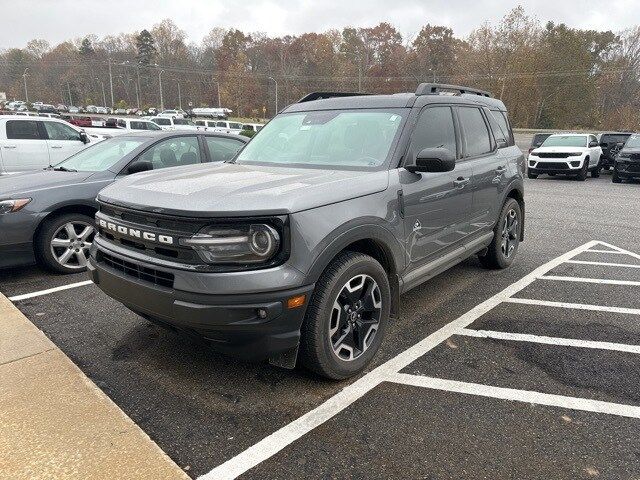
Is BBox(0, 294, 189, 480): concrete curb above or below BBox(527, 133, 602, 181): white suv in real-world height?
below

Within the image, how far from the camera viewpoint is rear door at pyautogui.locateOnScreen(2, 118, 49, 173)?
421 inches

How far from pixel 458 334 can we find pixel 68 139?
1099 centimetres

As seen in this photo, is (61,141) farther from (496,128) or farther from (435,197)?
(435,197)

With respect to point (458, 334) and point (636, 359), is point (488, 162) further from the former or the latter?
point (636, 359)

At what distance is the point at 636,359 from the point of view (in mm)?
3389

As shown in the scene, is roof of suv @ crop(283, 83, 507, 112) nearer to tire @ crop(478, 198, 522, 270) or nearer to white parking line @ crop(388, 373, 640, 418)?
tire @ crop(478, 198, 522, 270)

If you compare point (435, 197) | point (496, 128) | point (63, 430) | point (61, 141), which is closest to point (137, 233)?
point (63, 430)

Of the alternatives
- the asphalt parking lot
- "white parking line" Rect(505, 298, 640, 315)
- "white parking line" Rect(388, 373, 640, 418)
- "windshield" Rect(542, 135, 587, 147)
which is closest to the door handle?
the asphalt parking lot

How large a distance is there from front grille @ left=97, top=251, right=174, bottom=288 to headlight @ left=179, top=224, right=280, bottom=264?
11.0 inches

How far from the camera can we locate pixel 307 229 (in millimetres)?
2615

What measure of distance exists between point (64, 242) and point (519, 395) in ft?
15.1

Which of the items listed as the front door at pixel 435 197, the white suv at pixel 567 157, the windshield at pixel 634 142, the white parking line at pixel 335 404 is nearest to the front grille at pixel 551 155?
the white suv at pixel 567 157

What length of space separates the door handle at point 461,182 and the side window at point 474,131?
1.12 ft

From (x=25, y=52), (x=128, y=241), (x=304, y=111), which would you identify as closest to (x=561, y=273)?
(x=304, y=111)
